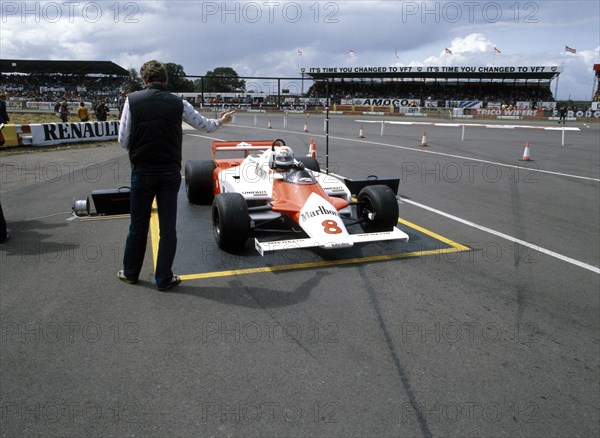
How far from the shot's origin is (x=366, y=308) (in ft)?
12.9

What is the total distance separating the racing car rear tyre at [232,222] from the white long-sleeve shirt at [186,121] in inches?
37.2

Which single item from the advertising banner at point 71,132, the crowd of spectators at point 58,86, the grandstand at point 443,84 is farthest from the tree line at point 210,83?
the advertising banner at point 71,132

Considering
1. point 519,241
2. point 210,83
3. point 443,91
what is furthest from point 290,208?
point 210,83

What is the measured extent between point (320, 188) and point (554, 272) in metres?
2.78

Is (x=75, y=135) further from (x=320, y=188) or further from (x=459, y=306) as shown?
(x=459, y=306)

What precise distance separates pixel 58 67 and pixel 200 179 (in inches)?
2597

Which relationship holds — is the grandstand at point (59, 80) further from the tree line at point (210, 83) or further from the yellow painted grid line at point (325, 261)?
the yellow painted grid line at point (325, 261)

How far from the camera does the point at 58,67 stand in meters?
61.9

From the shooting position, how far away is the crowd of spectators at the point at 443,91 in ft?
226

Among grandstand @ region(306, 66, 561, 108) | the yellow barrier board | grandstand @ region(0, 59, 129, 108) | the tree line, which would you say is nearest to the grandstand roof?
grandstand @ region(0, 59, 129, 108)

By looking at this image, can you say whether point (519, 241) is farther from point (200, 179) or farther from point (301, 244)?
point (200, 179)

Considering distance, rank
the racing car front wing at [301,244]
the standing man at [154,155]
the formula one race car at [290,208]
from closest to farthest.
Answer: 1. the standing man at [154,155]
2. the racing car front wing at [301,244]
3. the formula one race car at [290,208]

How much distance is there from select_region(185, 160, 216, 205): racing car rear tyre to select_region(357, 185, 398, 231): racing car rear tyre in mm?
2862

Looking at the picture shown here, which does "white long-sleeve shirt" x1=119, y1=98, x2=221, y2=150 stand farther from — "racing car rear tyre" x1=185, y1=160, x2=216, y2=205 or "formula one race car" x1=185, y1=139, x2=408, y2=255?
"racing car rear tyre" x1=185, y1=160, x2=216, y2=205
